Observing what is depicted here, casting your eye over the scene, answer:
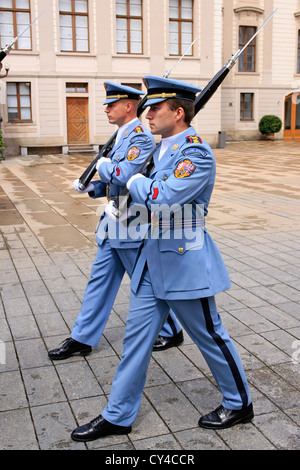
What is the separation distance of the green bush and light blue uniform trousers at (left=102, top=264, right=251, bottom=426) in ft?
103

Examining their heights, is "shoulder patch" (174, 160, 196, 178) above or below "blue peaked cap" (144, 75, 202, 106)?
below

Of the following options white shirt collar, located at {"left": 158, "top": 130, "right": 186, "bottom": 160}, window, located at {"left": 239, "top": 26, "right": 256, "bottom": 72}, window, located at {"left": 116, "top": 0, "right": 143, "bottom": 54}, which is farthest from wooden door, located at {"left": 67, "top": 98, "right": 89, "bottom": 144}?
white shirt collar, located at {"left": 158, "top": 130, "right": 186, "bottom": 160}

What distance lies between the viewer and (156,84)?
2896 millimetres

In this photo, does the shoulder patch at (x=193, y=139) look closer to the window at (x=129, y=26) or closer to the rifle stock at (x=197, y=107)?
the rifle stock at (x=197, y=107)

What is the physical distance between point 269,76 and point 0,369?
1264 inches

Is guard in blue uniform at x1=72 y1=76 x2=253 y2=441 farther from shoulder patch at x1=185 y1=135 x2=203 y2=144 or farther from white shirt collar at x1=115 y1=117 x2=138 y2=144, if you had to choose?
white shirt collar at x1=115 y1=117 x2=138 y2=144

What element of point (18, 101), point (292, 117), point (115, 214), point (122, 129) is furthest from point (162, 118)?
point (292, 117)

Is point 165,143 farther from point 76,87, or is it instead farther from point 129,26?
point 129,26

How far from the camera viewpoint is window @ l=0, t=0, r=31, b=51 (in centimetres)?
2428

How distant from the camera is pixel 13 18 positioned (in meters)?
24.4

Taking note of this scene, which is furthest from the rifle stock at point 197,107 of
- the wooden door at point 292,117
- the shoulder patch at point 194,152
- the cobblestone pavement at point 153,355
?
the wooden door at point 292,117

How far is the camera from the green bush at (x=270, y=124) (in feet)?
107

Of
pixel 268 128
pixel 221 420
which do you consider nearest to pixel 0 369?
pixel 221 420
